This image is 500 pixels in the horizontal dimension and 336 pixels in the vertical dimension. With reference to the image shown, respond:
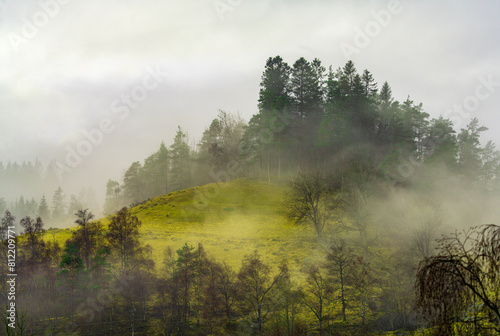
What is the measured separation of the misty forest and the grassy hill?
14.8 inches

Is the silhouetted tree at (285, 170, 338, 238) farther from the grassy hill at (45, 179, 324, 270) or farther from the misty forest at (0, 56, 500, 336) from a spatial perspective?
the grassy hill at (45, 179, 324, 270)

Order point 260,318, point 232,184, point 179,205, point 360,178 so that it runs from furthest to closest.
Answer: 1. point 232,184
2. point 179,205
3. point 360,178
4. point 260,318

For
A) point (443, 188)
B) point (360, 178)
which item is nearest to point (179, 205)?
point (360, 178)

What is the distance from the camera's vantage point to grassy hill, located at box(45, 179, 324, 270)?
1673 inches

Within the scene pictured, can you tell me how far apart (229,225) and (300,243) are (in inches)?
646

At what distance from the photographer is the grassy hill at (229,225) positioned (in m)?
42.5

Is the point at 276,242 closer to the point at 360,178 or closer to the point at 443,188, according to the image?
the point at 360,178

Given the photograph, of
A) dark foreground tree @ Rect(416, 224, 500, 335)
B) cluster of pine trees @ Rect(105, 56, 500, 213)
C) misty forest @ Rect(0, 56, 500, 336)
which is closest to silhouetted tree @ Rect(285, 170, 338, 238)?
misty forest @ Rect(0, 56, 500, 336)

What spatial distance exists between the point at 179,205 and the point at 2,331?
36.7 m

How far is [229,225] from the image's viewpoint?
54.8m

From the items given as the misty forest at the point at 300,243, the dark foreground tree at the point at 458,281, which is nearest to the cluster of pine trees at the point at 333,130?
the misty forest at the point at 300,243

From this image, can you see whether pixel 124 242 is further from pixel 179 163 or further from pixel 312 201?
pixel 179 163

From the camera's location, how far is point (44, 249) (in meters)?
39.0

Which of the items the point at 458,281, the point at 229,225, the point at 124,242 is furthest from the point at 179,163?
the point at 458,281
